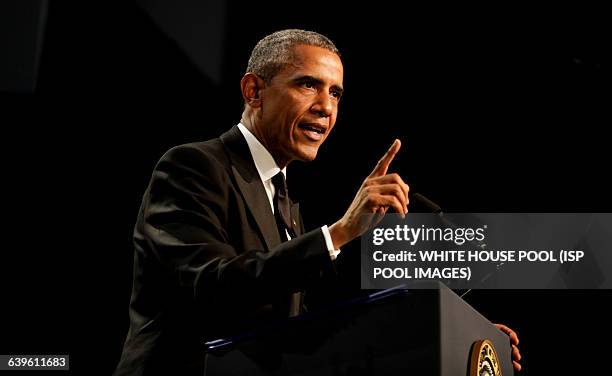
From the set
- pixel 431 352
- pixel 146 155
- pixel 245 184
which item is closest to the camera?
pixel 431 352

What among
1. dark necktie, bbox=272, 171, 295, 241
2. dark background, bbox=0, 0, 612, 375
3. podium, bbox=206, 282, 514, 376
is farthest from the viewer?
dark background, bbox=0, 0, 612, 375

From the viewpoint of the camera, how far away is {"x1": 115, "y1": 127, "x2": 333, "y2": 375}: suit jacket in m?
1.16

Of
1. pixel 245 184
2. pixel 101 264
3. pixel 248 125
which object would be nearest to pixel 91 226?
pixel 101 264

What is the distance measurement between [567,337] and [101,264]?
2029 millimetres

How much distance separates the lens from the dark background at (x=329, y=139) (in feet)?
10.0

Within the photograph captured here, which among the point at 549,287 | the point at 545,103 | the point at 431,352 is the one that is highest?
the point at 545,103

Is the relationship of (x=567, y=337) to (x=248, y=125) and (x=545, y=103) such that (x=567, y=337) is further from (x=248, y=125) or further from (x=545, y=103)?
(x=248, y=125)

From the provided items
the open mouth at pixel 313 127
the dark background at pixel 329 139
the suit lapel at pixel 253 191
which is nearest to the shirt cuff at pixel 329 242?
the suit lapel at pixel 253 191

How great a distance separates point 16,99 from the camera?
299 centimetres

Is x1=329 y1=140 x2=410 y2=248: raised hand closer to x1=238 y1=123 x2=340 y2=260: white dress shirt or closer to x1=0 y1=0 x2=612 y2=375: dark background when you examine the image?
x1=238 y1=123 x2=340 y2=260: white dress shirt

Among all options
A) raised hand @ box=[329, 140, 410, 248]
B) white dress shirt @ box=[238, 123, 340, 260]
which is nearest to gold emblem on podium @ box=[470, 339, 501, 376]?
raised hand @ box=[329, 140, 410, 248]

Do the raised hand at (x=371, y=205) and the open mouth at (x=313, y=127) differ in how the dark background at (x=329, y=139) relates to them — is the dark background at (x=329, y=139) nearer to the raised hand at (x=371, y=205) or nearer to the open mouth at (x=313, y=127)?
the open mouth at (x=313, y=127)

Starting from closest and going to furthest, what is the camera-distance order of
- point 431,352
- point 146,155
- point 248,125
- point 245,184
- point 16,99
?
point 431,352 → point 245,184 → point 248,125 → point 16,99 → point 146,155

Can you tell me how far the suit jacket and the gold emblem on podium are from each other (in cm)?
28
